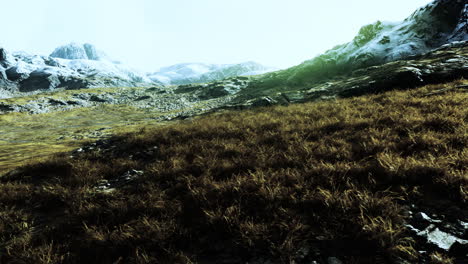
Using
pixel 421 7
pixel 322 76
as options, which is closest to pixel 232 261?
pixel 322 76

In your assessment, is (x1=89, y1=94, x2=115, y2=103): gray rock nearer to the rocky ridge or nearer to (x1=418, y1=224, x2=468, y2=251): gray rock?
the rocky ridge

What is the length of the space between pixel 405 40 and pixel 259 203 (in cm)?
7101

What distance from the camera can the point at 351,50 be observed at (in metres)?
70.1

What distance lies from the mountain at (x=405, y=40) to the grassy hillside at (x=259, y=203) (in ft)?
181

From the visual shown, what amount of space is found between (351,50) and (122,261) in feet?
280

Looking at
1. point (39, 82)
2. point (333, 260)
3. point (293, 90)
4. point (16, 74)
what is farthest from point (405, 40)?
point (16, 74)

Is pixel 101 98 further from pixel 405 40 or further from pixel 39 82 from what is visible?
pixel 39 82

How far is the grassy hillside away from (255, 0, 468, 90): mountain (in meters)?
55.3

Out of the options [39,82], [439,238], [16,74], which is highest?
[16,74]

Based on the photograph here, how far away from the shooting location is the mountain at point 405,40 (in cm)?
4622

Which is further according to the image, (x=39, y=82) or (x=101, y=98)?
(x=39, y=82)

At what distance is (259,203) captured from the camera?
3.30 metres

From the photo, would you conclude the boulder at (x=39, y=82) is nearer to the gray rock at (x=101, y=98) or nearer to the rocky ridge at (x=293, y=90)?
the rocky ridge at (x=293, y=90)

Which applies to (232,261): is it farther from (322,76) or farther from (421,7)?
(421,7)
